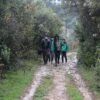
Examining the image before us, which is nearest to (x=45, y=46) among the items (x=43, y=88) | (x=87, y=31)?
(x=87, y=31)

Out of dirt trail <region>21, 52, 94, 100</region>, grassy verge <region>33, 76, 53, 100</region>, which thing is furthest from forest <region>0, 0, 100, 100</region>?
grassy verge <region>33, 76, 53, 100</region>

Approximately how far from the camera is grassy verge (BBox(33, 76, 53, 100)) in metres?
12.1

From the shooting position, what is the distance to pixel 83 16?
65.5 feet

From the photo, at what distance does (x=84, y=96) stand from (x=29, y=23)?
11331mm

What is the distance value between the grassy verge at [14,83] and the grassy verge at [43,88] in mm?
633

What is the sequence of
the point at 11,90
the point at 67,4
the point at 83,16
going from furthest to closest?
the point at 67,4, the point at 83,16, the point at 11,90

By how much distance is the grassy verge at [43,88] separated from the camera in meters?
12.1

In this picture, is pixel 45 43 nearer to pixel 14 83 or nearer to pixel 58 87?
pixel 14 83

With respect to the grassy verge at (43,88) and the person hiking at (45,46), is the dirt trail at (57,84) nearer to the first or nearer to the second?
the grassy verge at (43,88)

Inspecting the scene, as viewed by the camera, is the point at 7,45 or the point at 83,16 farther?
the point at 83,16

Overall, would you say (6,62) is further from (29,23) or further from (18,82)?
(29,23)

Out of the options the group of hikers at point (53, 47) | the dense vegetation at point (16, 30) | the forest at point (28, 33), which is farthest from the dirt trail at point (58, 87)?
the dense vegetation at point (16, 30)

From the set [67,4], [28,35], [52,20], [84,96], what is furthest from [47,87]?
[52,20]

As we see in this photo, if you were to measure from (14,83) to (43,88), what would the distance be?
5.34 ft
